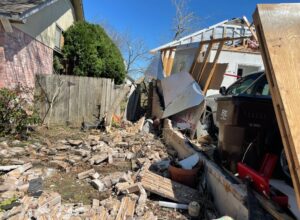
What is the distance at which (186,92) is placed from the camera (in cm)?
963

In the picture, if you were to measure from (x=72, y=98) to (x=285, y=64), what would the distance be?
8712 mm

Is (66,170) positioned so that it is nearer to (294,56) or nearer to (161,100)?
(294,56)

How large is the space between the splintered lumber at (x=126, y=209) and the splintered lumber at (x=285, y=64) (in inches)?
89.6

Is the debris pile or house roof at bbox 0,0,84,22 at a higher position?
house roof at bbox 0,0,84,22

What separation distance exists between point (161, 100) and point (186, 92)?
1825mm

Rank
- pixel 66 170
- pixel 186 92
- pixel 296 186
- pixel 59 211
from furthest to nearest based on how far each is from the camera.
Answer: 1. pixel 186 92
2. pixel 66 170
3. pixel 59 211
4. pixel 296 186

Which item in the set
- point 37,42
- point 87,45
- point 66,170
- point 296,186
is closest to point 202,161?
point 66,170

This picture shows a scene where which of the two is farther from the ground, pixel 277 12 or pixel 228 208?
pixel 277 12

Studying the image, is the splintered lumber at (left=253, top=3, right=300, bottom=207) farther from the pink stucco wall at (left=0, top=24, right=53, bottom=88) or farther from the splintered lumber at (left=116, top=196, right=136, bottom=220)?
the pink stucco wall at (left=0, top=24, right=53, bottom=88)

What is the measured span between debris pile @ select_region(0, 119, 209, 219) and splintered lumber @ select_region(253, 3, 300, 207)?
2.24 metres

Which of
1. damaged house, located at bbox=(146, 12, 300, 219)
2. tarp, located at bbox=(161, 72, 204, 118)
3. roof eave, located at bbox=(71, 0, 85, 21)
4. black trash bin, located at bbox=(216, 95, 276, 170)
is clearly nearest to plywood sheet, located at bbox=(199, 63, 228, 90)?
damaged house, located at bbox=(146, 12, 300, 219)

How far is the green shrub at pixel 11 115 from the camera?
25.7ft

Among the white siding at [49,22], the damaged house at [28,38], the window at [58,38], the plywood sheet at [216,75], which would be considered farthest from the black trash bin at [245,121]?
the window at [58,38]

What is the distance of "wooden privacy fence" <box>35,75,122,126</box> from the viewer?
406 inches
